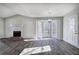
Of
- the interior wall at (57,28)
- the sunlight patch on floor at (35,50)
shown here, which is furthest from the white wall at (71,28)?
the sunlight patch on floor at (35,50)

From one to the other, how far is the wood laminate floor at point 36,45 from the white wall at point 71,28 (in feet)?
0.92

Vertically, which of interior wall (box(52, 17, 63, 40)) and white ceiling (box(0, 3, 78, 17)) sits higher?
white ceiling (box(0, 3, 78, 17))

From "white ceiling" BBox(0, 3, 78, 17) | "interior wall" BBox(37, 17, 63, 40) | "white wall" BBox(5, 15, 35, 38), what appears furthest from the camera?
"interior wall" BBox(37, 17, 63, 40)

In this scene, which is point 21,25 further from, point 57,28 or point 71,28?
point 71,28

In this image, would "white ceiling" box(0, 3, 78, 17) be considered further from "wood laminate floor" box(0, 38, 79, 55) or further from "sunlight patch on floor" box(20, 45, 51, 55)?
"sunlight patch on floor" box(20, 45, 51, 55)

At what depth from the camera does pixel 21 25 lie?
2930 mm

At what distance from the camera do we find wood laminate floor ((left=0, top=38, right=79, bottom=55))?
2791 millimetres

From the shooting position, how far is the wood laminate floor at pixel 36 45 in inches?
110

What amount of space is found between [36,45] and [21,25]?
789 millimetres

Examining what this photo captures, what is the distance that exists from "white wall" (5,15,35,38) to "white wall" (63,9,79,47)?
3.58ft

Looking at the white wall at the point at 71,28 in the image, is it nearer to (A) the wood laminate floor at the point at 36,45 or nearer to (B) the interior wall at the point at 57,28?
(B) the interior wall at the point at 57,28

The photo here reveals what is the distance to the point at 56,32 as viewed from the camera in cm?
306

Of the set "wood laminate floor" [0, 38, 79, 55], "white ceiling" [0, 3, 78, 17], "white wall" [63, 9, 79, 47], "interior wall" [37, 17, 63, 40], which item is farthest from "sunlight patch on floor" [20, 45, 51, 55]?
"white ceiling" [0, 3, 78, 17]
